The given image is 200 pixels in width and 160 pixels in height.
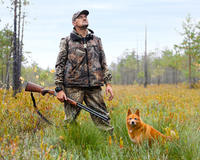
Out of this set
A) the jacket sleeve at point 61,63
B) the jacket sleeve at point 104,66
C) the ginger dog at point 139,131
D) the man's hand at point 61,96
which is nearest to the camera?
the ginger dog at point 139,131

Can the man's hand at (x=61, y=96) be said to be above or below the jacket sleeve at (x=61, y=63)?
below

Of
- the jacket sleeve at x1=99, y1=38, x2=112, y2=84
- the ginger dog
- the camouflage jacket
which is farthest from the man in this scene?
the ginger dog

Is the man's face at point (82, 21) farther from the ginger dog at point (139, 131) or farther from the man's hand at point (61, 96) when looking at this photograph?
the ginger dog at point (139, 131)

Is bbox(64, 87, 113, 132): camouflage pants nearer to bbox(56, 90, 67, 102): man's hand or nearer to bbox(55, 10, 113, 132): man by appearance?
bbox(55, 10, 113, 132): man

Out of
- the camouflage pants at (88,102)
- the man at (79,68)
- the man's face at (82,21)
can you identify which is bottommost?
the camouflage pants at (88,102)

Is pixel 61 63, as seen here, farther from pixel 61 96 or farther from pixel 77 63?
pixel 61 96

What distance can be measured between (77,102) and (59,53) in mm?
1001

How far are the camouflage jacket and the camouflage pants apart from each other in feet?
0.53

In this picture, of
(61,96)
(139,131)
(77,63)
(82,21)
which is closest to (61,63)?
(77,63)

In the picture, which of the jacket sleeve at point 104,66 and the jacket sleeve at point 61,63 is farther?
the jacket sleeve at point 104,66

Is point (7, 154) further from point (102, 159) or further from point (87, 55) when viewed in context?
point (87, 55)

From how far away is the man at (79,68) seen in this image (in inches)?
142

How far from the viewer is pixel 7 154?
2.47 m

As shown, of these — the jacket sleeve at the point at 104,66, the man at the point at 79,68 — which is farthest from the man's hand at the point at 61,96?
the jacket sleeve at the point at 104,66
